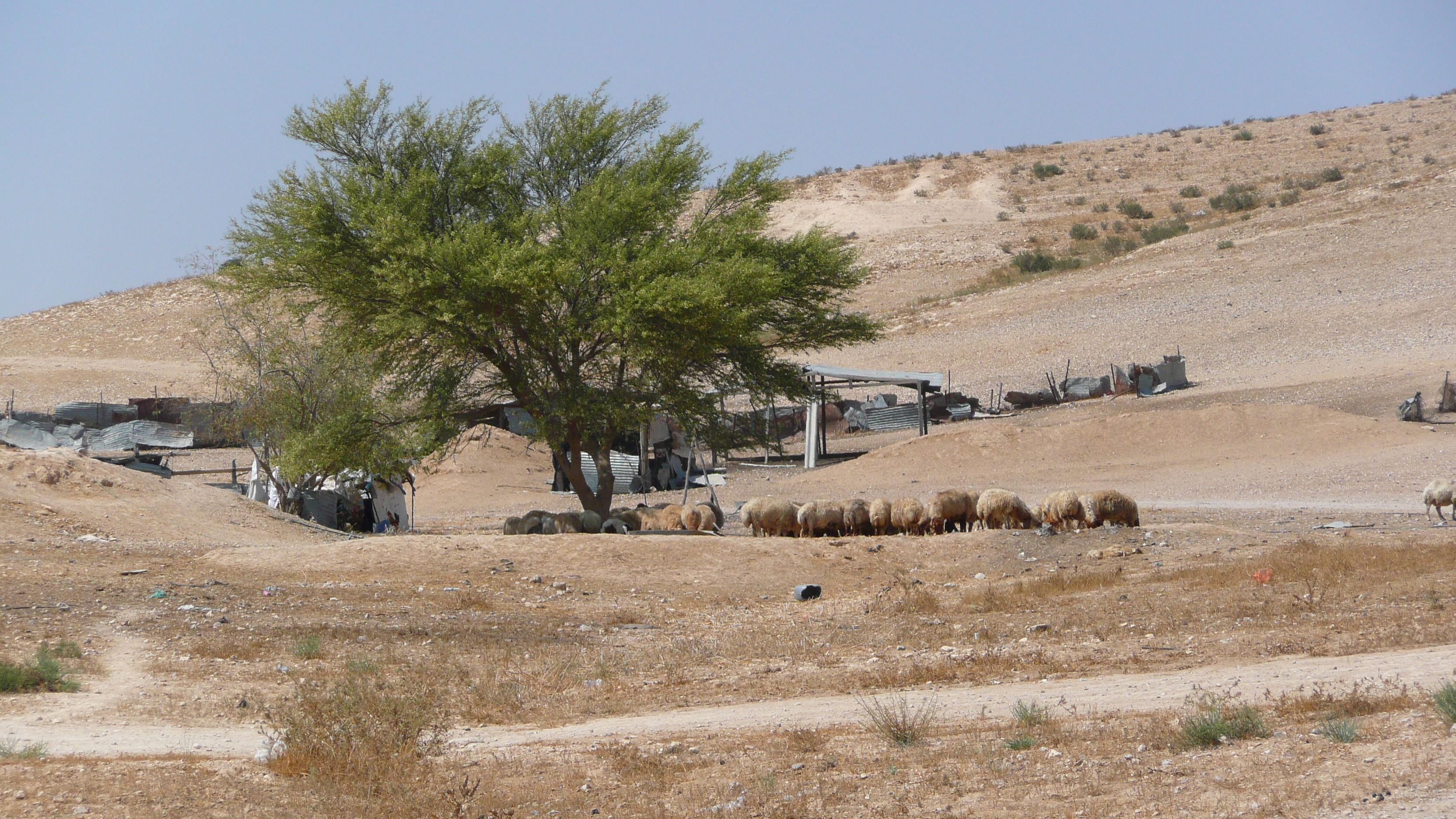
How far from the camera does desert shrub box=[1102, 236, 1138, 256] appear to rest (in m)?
59.0

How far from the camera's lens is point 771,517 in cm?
1994

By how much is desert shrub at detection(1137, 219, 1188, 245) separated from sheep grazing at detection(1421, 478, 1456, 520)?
43.3m

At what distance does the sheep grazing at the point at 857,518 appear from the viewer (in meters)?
19.7

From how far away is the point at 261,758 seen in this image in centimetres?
733

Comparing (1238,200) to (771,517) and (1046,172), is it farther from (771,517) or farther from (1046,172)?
(771,517)

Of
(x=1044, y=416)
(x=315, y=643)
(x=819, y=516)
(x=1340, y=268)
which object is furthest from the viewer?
(x=1340, y=268)

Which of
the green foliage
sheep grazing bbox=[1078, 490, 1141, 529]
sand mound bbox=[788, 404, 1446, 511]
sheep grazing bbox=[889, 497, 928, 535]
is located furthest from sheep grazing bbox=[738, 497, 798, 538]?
the green foliage

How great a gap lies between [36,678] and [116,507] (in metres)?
10.2

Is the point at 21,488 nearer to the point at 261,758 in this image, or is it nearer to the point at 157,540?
the point at 157,540

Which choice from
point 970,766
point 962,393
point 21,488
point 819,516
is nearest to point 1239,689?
point 970,766

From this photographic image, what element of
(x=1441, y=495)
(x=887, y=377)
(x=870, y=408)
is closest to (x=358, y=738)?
(x=1441, y=495)

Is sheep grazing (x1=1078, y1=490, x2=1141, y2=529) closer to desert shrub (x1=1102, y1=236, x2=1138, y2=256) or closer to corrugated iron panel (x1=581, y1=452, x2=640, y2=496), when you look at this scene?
corrugated iron panel (x1=581, y1=452, x2=640, y2=496)

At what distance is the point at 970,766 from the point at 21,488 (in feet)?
54.4

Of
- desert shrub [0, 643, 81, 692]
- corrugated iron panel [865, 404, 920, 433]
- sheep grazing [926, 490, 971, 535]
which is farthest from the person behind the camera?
corrugated iron panel [865, 404, 920, 433]
